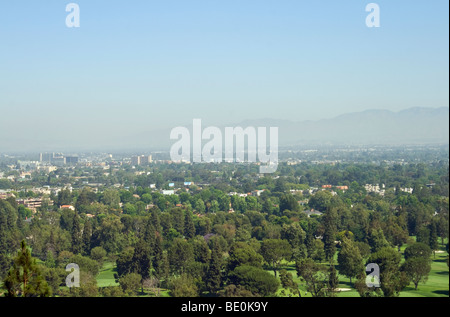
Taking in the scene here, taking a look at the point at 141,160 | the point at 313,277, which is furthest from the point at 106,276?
the point at 141,160

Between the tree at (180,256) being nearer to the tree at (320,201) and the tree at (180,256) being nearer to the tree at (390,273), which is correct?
the tree at (390,273)

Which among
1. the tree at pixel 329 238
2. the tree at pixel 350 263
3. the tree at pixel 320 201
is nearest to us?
the tree at pixel 350 263

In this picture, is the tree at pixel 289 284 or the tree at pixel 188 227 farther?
the tree at pixel 188 227

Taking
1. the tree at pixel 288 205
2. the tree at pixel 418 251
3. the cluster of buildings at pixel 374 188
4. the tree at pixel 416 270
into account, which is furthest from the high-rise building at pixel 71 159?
the tree at pixel 416 270

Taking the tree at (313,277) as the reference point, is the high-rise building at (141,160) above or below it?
above

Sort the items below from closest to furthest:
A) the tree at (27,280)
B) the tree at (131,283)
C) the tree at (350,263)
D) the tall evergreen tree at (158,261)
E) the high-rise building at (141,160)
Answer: the tree at (27,280) < the tree at (131,283) < the tree at (350,263) < the tall evergreen tree at (158,261) < the high-rise building at (141,160)

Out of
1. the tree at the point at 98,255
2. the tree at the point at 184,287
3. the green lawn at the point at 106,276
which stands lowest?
the green lawn at the point at 106,276

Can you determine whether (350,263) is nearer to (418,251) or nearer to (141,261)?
(418,251)

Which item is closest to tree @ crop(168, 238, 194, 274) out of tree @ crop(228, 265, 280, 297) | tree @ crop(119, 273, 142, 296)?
tree @ crop(119, 273, 142, 296)
